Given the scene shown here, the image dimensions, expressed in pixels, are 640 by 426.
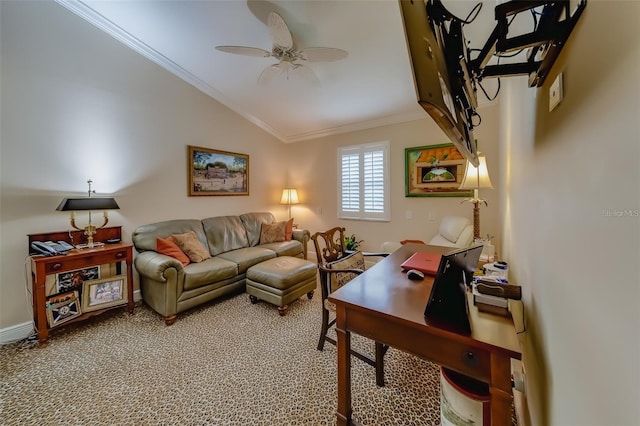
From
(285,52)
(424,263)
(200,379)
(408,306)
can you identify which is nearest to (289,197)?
(285,52)

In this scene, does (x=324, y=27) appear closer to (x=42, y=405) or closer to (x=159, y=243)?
(x=159, y=243)

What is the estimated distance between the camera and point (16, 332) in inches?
91.4

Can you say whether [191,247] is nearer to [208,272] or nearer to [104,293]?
[208,272]

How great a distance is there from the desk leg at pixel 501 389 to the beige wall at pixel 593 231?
0.12m

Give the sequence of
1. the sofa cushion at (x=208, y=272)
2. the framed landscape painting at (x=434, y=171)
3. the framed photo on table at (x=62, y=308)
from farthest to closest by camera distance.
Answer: the framed landscape painting at (x=434, y=171)
the sofa cushion at (x=208, y=272)
the framed photo on table at (x=62, y=308)

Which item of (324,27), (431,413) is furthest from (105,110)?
(431,413)

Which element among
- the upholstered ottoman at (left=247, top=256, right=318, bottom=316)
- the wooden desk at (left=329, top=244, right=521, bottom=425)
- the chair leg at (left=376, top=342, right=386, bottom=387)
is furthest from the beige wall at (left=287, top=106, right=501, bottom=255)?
the wooden desk at (left=329, top=244, right=521, bottom=425)

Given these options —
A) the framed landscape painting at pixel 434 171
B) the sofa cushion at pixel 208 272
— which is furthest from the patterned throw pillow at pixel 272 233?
the framed landscape painting at pixel 434 171

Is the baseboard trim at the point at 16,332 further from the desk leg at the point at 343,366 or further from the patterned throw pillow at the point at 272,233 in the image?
the desk leg at the point at 343,366

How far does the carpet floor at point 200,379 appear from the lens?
150 centimetres

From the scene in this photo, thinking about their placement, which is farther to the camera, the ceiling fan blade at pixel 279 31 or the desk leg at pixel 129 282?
the desk leg at pixel 129 282

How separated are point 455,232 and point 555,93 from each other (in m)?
2.67

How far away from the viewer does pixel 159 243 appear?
2.95 meters

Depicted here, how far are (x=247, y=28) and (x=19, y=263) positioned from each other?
10.9ft
